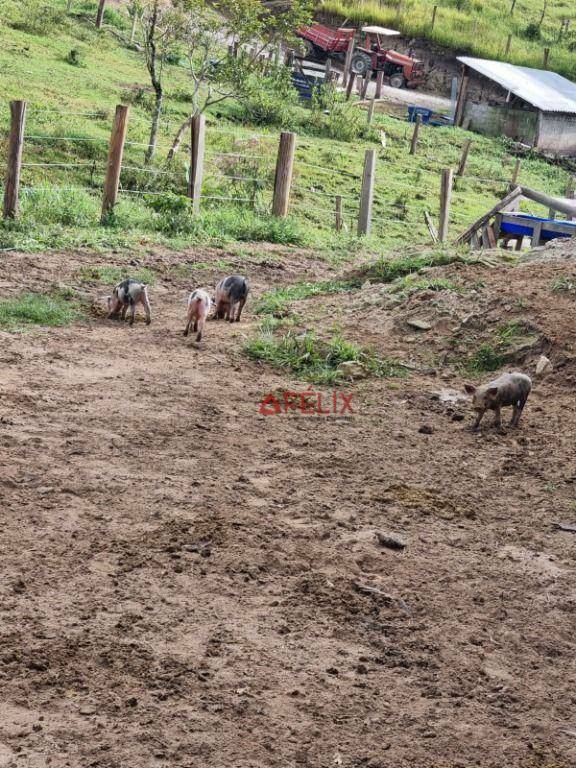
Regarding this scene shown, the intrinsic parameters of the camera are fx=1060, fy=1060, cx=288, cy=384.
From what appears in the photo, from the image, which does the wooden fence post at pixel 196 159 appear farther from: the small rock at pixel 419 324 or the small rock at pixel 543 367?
the small rock at pixel 543 367

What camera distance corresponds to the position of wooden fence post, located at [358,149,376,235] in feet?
58.2

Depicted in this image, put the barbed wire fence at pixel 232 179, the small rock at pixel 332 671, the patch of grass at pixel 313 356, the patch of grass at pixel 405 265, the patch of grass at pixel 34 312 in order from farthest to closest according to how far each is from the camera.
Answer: the barbed wire fence at pixel 232 179 < the patch of grass at pixel 405 265 < the patch of grass at pixel 34 312 < the patch of grass at pixel 313 356 < the small rock at pixel 332 671

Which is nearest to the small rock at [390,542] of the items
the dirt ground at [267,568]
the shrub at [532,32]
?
the dirt ground at [267,568]


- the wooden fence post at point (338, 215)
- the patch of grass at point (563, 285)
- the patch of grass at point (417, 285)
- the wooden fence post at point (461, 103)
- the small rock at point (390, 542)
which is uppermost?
the wooden fence post at point (461, 103)

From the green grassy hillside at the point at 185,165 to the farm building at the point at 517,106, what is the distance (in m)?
2.77

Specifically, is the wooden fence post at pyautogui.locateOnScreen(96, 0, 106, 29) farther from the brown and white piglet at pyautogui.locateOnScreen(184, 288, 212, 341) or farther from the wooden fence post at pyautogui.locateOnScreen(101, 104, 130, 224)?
the brown and white piglet at pyautogui.locateOnScreen(184, 288, 212, 341)

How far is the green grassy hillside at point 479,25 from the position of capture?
4331cm

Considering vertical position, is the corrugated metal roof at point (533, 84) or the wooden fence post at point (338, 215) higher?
the corrugated metal roof at point (533, 84)

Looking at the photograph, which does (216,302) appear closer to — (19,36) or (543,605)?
(543,605)

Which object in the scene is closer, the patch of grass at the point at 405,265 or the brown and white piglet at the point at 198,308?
the brown and white piglet at the point at 198,308

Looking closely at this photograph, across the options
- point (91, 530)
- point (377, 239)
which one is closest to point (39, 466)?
point (91, 530)

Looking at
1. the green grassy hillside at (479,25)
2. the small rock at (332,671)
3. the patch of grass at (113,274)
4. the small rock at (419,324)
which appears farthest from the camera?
the green grassy hillside at (479,25)

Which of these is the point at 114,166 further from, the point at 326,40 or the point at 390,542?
the point at 326,40

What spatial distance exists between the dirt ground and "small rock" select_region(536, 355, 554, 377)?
0.11 m
